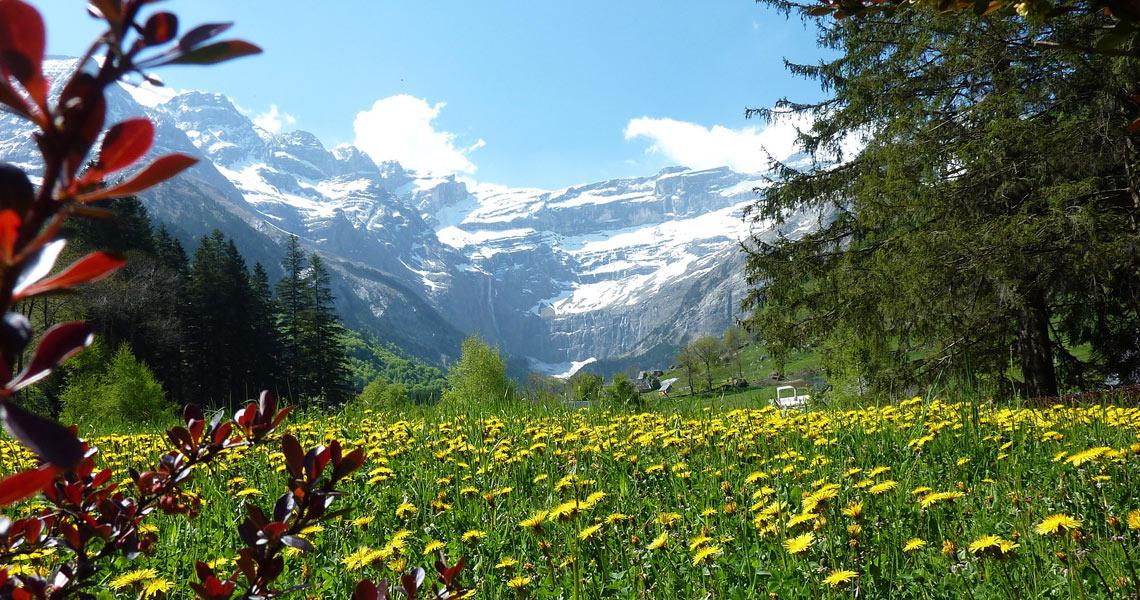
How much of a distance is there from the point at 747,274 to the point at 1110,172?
588cm

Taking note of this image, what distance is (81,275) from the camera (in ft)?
1.31

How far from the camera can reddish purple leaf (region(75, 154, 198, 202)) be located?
43cm

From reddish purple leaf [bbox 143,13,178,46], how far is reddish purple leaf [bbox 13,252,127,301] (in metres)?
0.18

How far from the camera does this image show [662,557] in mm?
2529

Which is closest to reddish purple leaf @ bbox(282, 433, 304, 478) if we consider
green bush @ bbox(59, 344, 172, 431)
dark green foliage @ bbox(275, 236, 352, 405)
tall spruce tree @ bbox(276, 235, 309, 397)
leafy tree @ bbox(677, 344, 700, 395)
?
green bush @ bbox(59, 344, 172, 431)

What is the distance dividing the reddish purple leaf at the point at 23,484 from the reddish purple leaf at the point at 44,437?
28 mm

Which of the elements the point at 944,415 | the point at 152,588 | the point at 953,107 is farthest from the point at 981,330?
the point at 152,588

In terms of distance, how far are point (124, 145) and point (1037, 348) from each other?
12.6 meters

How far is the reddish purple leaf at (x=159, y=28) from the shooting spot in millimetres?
482

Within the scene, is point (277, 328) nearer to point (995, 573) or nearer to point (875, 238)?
point (875, 238)

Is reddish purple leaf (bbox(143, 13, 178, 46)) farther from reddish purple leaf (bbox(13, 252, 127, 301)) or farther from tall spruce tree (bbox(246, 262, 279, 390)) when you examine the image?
tall spruce tree (bbox(246, 262, 279, 390))

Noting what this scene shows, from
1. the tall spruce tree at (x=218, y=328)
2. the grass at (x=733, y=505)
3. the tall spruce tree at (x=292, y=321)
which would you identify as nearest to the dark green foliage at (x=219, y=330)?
the tall spruce tree at (x=218, y=328)

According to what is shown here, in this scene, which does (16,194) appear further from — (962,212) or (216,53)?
(962,212)

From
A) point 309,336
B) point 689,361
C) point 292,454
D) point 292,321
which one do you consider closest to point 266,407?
point 292,454
